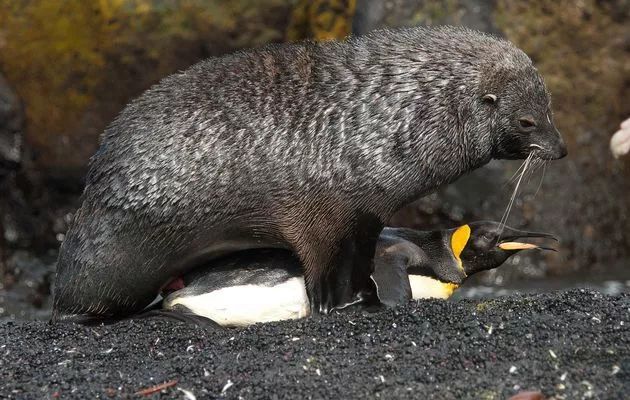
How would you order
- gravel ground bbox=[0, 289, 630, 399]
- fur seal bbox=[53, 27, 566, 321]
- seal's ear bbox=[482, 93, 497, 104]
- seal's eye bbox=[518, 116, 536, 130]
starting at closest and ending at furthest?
gravel ground bbox=[0, 289, 630, 399] → fur seal bbox=[53, 27, 566, 321] → seal's ear bbox=[482, 93, 497, 104] → seal's eye bbox=[518, 116, 536, 130]

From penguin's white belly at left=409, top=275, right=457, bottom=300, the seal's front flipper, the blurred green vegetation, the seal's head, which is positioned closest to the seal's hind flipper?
the seal's front flipper

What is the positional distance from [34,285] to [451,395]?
847 cm

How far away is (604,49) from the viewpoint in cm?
1320

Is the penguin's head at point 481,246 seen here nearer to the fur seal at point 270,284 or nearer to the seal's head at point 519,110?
the fur seal at point 270,284

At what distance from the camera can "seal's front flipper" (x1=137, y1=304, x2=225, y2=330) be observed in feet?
21.9

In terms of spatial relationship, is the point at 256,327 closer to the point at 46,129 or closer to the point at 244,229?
the point at 244,229

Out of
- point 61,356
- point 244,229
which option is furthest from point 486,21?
point 61,356

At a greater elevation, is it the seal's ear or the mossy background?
the seal's ear

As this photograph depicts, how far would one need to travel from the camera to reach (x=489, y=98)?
22.2 feet

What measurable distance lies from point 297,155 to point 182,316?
134 cm

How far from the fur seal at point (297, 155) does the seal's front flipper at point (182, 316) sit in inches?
7.0

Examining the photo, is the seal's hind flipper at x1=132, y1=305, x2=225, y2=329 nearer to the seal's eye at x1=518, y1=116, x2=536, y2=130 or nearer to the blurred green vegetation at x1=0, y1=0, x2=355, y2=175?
the seal's eye at x1=518, y1=116, x2=536, y2=130

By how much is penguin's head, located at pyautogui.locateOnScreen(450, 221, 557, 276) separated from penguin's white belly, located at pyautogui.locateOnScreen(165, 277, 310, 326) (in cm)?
139

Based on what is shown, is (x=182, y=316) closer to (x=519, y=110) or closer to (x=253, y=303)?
(x=253, y=303)
